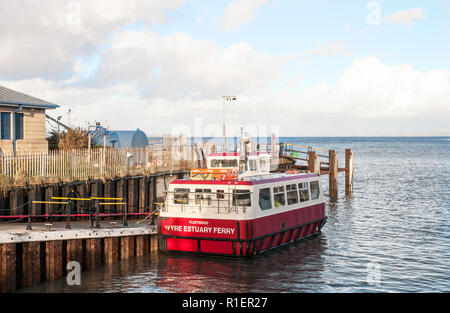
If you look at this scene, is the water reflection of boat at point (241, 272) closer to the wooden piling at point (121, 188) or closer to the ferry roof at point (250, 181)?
the ferry roof at point (250, 181)

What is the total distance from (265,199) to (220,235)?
9.10 ft

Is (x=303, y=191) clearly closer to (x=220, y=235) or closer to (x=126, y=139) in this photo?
(x=220, y=235)

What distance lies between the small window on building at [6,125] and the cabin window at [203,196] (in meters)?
13.1

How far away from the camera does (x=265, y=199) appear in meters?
23.2

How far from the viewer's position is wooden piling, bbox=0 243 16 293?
17656 millimetres

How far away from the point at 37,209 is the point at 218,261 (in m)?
8.71

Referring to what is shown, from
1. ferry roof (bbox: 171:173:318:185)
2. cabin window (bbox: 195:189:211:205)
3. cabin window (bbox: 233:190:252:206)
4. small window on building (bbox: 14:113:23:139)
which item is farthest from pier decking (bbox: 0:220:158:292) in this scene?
small window on building (bbox: 14:113:23:139)

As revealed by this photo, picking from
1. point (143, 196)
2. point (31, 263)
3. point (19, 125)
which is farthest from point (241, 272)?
point (19, 125)

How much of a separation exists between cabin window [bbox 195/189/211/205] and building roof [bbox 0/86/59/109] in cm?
1319

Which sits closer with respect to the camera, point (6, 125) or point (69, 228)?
point (69, 228)

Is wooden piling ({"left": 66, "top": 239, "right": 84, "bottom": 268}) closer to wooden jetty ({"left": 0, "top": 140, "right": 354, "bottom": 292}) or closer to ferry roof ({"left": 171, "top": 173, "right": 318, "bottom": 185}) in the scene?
wooden jetty ({"left": 0, "top": 140, "right": 354, "bottom": 292})

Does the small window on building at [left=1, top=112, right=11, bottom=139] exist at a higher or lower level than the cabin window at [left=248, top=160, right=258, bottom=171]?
higher

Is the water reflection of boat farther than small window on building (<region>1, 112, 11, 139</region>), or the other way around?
small window on building (<region>1, 112, 11, 139</region>)
